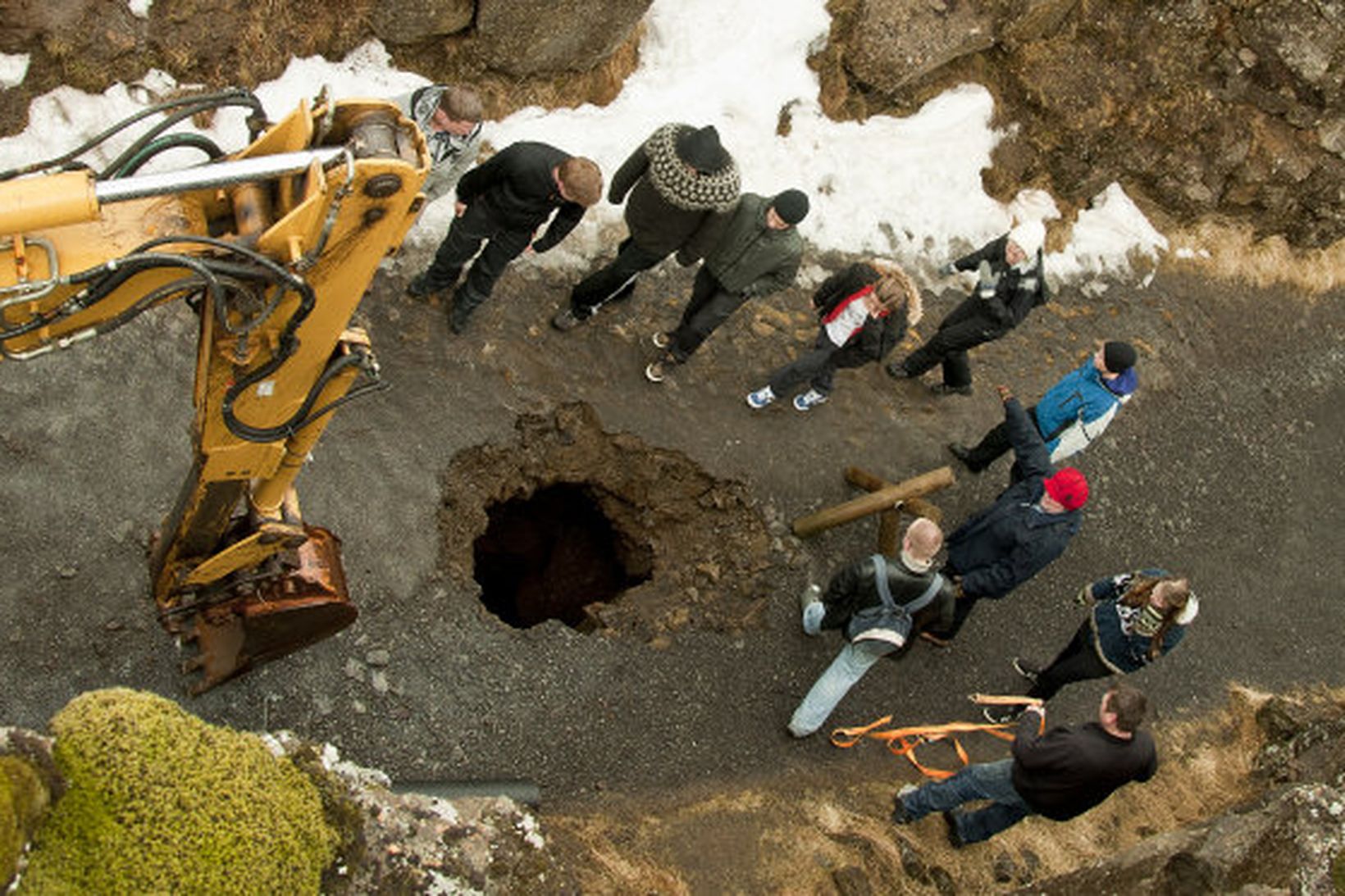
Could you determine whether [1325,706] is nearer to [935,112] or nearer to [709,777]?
[709,777]

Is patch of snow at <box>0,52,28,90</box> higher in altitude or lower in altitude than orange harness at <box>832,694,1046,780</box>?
higher

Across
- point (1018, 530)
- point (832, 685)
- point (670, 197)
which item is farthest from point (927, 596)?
point (670, 197)

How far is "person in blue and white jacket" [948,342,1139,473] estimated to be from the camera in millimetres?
9898

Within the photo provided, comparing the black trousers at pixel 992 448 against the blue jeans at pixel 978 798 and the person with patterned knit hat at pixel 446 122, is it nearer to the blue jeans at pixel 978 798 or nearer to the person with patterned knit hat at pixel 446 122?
the blue jeans at pixel 978 798

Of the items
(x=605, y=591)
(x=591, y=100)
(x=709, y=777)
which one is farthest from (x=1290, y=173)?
(x=709, y=777)

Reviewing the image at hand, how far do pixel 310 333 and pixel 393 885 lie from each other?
2.61 m

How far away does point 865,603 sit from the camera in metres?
8.63

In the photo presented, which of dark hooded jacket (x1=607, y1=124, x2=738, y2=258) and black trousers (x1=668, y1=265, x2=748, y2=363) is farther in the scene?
black trousers (x1=668, y1=265, x2=748, y2=363)

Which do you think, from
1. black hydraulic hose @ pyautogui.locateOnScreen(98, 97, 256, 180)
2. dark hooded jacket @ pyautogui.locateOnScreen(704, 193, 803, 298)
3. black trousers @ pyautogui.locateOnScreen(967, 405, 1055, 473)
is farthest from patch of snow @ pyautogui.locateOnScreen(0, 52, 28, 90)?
black trousers @ pyautogui.locateOnScreen(967, 405, 1055, 473)

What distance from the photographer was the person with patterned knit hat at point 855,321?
32.6 ft

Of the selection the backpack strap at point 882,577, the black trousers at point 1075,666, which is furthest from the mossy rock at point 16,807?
the black trousers at point 1075,666

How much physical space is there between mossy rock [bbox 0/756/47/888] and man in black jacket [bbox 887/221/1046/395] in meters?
8.17

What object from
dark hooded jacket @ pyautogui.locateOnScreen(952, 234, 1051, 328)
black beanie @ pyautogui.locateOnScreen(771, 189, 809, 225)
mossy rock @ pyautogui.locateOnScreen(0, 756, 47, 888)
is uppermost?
mossy rock @ pyautogui.locateOnScreen(0, 756, 47, 888)

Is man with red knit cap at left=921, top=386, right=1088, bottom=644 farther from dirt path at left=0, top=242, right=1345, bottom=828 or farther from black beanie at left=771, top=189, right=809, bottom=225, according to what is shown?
black beanie at left=771, top=189, right=809, bottom=225
